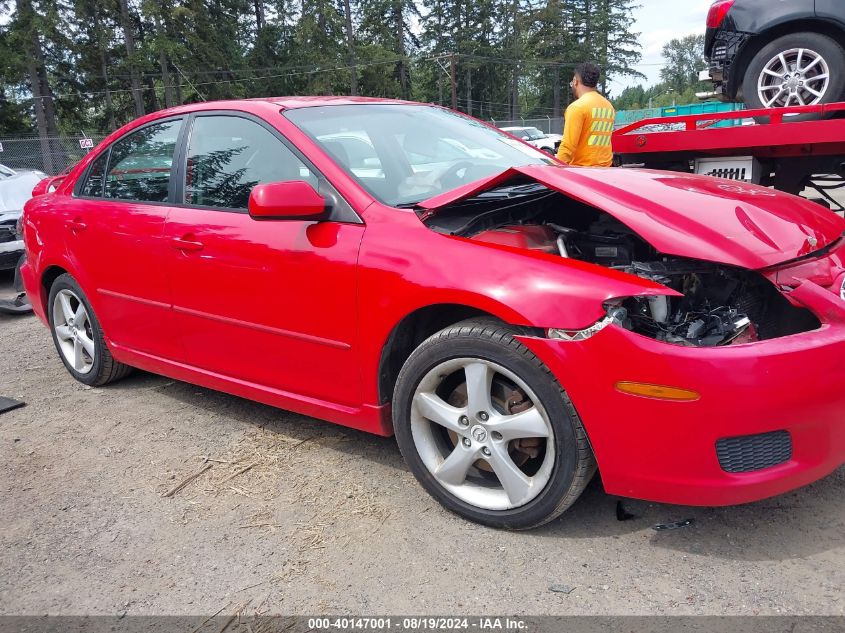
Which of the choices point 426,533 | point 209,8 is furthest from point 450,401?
point 209,8

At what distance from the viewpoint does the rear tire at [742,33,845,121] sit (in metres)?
5.09

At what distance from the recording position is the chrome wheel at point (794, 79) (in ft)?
16.9

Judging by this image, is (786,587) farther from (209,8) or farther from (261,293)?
(209,8)

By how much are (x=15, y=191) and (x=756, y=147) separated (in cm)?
802

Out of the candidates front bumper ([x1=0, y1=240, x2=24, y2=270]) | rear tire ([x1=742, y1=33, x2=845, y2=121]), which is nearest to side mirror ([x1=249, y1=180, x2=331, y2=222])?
rear tire ([x1=742, y1=33, x2=845, y2=121])

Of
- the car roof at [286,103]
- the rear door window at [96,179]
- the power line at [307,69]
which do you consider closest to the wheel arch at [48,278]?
the rear door window at [96,179]

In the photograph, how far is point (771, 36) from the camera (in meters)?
5.30

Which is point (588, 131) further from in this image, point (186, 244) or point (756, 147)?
point (186, 244)

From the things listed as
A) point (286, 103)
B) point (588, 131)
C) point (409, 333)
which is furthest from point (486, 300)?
point (588, 131)

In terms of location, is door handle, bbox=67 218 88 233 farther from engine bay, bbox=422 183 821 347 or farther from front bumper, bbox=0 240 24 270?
front bumper, bbox=0 240 24 270

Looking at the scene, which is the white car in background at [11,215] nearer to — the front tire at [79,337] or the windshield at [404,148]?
the front tire at [79,337]

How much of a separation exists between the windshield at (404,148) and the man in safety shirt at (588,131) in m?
1.88

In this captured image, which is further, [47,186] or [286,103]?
[47,186]

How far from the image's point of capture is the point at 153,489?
2.94 meters
